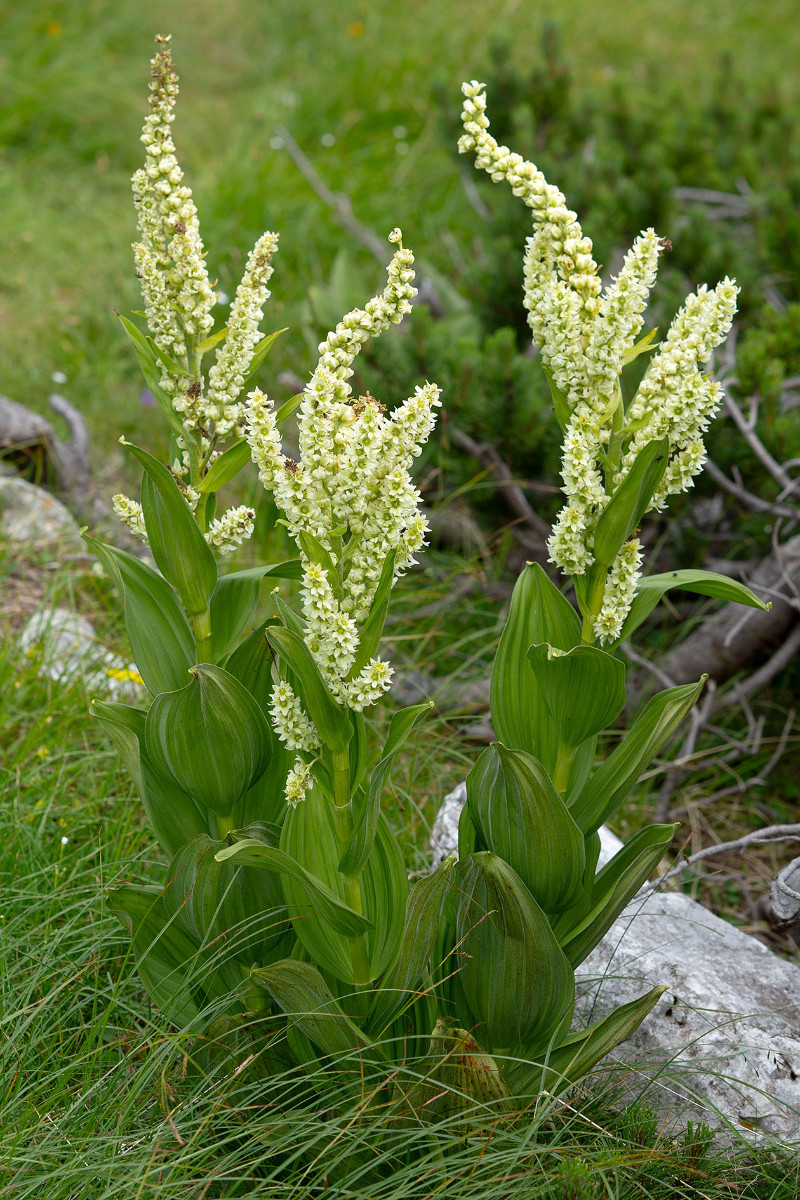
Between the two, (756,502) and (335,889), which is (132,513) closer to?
(335,889)

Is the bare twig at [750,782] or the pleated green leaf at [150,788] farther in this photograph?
the bare twig at [750,782]

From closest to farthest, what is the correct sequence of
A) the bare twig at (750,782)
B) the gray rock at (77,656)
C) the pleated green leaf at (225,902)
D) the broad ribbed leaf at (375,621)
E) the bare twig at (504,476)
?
1. the broad ribbed leaf at (375,621)
2. the pleated green leaf at (225,902)
3. the gray rock at (77,656)
4. the bare twig at (750,782)
5. the bare twig at (504,476)

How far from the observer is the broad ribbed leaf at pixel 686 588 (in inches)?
67.4

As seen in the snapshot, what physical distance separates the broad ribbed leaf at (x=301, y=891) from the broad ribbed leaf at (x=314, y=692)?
21cm

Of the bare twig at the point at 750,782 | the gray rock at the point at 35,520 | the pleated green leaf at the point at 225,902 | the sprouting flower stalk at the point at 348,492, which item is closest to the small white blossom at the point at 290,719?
the sprouting flower stalk at the point at 348,492

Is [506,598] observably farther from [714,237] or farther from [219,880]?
[219,880]

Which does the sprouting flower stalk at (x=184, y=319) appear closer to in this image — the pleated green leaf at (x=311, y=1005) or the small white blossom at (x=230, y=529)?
the small white blossom at (x=230, y=529)

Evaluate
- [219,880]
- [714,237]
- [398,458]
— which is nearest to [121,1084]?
[219,880]

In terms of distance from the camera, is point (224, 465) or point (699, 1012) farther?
point (699, 1012)

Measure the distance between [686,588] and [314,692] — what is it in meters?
0.66

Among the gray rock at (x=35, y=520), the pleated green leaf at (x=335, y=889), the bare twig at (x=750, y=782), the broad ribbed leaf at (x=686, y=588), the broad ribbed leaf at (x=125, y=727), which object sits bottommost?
the bare twig at (x=750, y=782)

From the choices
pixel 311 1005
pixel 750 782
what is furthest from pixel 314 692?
pixel 750 782

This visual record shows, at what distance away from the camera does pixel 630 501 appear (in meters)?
1.70

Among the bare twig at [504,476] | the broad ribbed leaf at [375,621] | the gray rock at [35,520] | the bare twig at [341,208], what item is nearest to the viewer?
the broad ribbed leaf at [375,621]
